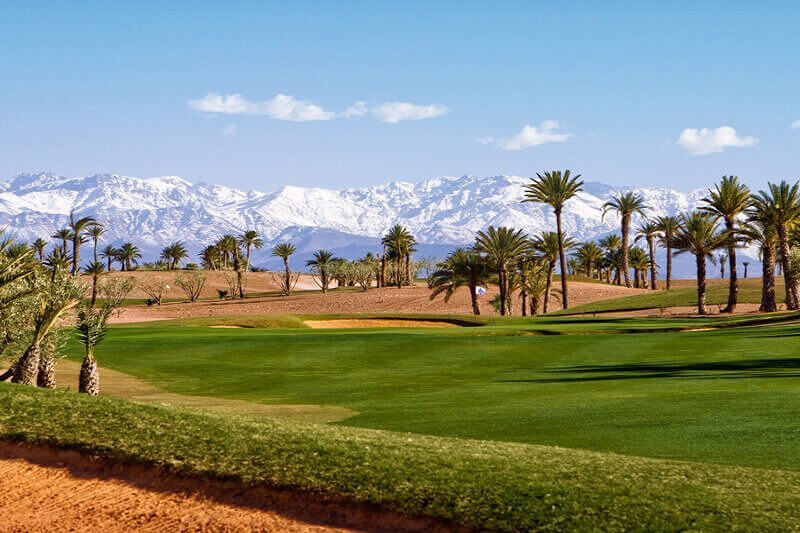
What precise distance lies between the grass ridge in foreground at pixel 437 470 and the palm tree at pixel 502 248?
69930mm

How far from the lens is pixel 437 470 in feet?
39.0

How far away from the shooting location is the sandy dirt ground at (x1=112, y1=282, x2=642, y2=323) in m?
105

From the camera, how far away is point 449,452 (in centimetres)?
1310

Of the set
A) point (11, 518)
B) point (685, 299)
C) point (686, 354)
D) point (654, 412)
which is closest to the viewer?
point (11, 518)

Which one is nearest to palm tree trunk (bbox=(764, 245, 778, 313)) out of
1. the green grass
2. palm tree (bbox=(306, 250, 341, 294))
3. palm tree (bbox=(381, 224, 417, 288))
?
the green grass

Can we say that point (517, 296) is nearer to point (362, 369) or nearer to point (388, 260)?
point (388, 260)

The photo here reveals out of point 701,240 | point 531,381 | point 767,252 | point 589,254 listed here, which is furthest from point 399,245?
point 531,381

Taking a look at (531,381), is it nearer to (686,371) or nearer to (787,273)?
(686,371)

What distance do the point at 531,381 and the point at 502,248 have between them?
187ft

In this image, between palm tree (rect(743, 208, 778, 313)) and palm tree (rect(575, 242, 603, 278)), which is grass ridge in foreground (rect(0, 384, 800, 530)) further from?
palm tree (rect(575, 242, 603, 278))

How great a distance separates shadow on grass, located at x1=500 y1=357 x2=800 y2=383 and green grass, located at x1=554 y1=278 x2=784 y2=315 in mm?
47997

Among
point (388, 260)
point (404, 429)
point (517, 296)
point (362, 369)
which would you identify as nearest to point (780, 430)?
point (404, 429)

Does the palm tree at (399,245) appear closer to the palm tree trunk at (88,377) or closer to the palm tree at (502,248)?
the palm tree at (502,248)

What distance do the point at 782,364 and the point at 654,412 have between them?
12792 mm
